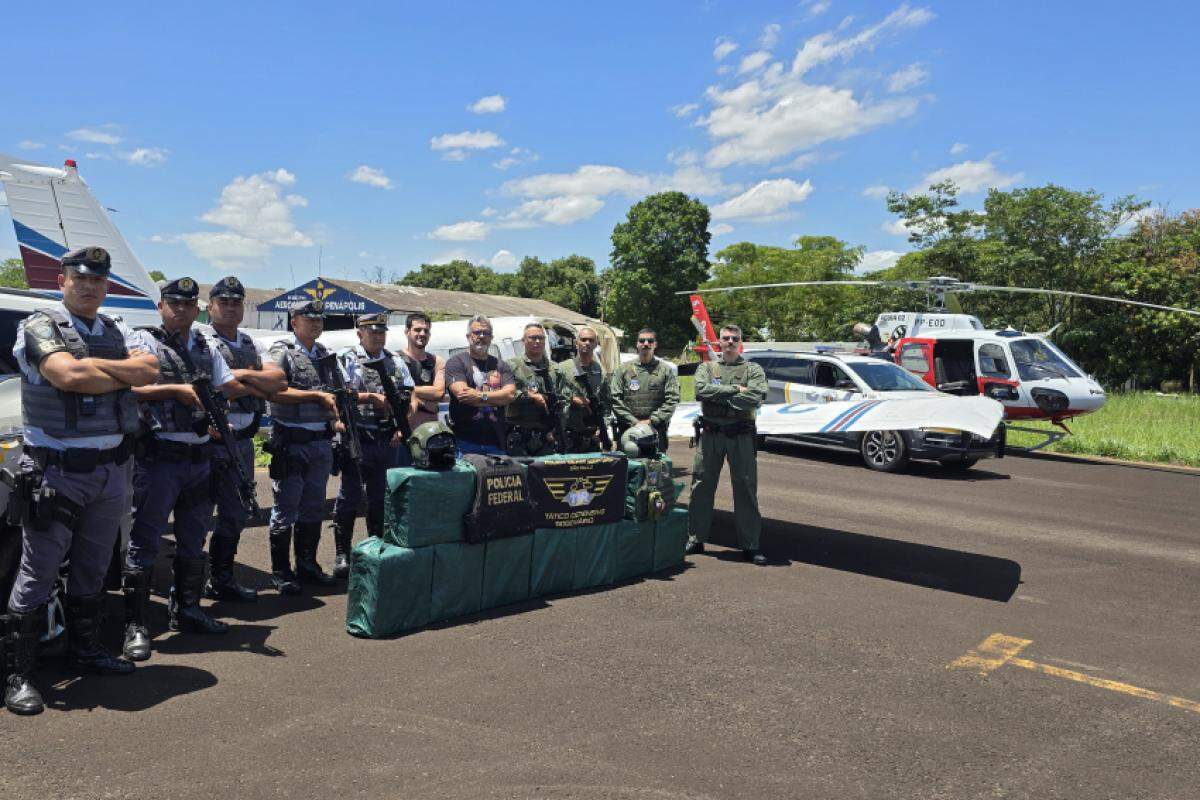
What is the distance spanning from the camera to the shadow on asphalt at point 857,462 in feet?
40.6

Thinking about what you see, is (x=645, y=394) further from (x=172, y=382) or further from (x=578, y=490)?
(x=172, y=382)

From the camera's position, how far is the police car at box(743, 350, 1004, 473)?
1228 centimetres

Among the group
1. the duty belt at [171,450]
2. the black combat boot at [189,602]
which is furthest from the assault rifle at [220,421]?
the black combat boot at [189,602]

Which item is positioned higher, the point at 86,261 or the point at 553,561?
the point at 86,261

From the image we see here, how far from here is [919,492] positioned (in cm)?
1076

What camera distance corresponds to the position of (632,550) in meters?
6.22

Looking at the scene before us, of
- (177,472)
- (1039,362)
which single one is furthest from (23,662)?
(1039,362)

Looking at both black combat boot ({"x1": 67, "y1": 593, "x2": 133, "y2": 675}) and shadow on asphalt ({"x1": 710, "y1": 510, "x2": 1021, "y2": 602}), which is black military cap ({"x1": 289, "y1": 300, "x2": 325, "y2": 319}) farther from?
shadow on asphalt ({"x1": 710, "y1": 510, "x2": 1021, "y2": 602})

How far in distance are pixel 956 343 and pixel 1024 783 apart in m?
14.2

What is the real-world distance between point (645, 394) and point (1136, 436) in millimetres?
13842

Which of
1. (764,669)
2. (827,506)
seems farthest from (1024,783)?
(827,506)

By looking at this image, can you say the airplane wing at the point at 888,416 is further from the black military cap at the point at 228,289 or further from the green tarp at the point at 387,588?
the black military cap at the point at 228,289

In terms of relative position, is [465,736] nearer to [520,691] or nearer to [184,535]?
[520,691]

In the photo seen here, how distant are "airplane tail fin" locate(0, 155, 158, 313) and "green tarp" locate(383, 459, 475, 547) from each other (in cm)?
885
